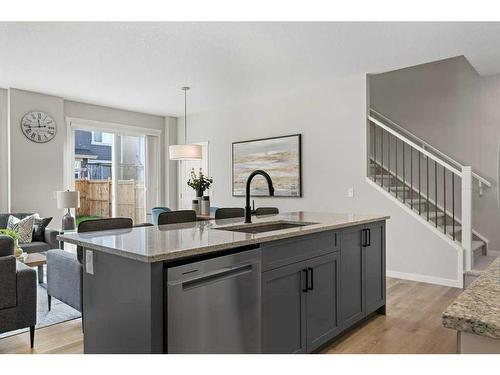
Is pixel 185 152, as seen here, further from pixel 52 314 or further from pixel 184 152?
pixel 52 314

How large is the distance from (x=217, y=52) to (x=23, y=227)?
3.32 meters

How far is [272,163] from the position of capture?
5.81 metres

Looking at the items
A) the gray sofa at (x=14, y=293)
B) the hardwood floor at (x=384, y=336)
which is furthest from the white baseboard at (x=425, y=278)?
the gray sofa at (x=14, y=293)

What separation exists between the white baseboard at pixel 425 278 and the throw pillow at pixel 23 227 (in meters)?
4.64

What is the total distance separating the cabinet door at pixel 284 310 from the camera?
6.63 feet

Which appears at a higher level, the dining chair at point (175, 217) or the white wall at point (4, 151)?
the white wall at point (4, 151)

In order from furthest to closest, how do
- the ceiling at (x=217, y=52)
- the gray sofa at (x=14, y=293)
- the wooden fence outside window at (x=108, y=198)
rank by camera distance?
1. the wooden fence outside window at (x=108, y=198)
2. the ceiling at (x=217, y=52)
3. the gray sofa at (x=14, y=293)

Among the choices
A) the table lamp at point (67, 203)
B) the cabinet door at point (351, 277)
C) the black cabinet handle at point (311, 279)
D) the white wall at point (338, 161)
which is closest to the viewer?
the black cabinet handle at point (311, 279)

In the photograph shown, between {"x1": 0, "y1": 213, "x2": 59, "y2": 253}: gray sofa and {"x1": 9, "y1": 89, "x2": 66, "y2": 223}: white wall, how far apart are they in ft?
1.26

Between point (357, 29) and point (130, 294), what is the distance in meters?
3.00

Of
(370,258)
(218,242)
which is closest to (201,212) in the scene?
(370,258)

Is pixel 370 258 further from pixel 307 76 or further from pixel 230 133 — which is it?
pixel 230 133

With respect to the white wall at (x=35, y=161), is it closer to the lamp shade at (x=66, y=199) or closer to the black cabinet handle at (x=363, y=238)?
the lamp shade at (x=66, y=199)
